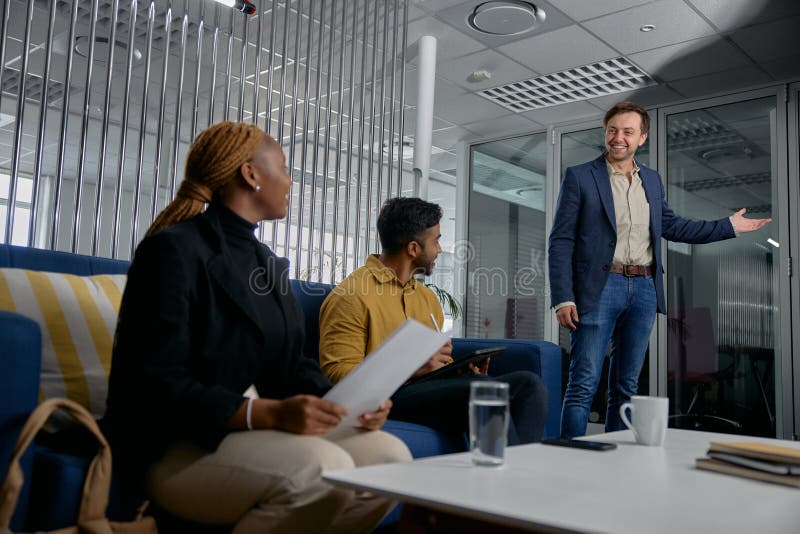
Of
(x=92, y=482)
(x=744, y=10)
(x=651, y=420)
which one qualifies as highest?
(x=744, y=10)

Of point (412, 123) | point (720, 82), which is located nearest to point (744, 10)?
point (720, 82)

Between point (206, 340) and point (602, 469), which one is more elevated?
point (206, 340)

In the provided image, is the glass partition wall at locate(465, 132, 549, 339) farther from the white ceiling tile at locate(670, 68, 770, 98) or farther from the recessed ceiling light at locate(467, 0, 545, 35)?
the recessed ceiling light at locate(467, 0, 545, 35)

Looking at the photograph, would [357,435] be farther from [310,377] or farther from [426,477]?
[426,477]

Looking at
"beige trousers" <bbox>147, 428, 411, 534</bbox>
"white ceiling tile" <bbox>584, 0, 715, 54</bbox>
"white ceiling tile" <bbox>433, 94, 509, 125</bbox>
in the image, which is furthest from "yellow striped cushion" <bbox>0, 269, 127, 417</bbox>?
"white ceiling tile" <bbox>433, 94, 509, 125</bbox>

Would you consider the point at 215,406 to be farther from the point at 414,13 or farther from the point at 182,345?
the point at 414,13

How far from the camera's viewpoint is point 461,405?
1.75m

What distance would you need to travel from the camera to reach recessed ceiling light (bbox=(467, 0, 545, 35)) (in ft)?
12.6

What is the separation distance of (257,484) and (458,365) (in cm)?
87

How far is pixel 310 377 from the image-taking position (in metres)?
1.45

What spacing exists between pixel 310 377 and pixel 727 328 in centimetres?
416

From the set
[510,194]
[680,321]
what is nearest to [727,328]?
[680,321]

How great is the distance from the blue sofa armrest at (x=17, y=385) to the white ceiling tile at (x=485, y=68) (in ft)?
12.6

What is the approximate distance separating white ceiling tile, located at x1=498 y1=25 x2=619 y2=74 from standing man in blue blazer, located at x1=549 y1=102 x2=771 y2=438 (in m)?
1.69
